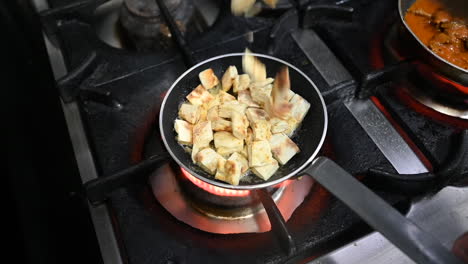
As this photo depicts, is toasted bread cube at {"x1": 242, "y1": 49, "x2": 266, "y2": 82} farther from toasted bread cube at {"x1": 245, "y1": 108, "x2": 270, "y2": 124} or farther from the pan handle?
the pan handle

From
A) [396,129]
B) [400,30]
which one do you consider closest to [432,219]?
[396,129]

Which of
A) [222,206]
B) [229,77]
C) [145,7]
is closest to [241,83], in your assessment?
[229,77]

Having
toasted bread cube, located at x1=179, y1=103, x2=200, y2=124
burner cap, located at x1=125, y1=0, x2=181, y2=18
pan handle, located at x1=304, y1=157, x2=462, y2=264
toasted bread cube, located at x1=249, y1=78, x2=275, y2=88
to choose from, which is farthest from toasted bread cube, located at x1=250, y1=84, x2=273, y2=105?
burner cap, located at x1=125, y1=0, x2=181, y2=18

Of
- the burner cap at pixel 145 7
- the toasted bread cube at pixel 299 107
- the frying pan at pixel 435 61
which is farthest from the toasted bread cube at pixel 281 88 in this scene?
the burner cap at pixel 145 7

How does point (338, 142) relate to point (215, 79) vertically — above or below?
below

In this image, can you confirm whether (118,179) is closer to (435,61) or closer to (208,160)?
(208,160)

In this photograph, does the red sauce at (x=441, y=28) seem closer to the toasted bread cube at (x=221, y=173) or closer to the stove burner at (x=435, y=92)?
the stove burner at (x=435, y=92)

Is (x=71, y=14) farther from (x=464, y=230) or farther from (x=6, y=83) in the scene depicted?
(x=464, y=230)
